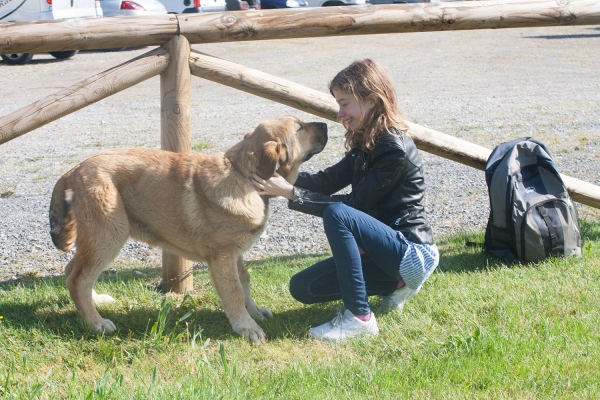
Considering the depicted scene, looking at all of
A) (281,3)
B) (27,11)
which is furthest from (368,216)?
(281,3)

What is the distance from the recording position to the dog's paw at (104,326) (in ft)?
13.4

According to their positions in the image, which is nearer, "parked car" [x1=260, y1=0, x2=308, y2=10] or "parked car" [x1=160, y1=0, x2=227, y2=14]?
"parked car" [x1=160, y1=0, x2=227, y2=14]

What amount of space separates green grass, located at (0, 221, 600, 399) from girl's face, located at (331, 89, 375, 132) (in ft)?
4.16

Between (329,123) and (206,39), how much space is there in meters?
6.06

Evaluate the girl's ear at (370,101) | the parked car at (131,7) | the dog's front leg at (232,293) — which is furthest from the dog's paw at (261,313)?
the parked car at (131,7)

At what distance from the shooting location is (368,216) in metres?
4.03

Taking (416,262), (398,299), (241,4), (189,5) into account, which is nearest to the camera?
(416,262)

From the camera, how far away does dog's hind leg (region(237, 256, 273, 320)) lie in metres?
4.46

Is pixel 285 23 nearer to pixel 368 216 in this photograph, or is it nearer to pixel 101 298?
pixel 368 216

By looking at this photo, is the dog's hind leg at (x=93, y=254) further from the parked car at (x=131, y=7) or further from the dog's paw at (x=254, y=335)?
the parked car at (x=131, y=7)

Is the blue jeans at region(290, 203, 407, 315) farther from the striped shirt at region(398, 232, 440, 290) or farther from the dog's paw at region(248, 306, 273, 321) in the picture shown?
the dog's paw at region(248, 306, 273, 321)

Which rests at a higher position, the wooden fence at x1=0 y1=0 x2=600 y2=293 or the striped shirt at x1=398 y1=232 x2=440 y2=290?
the wooden fence at x1=0 y1=0 x2=600 y2=293

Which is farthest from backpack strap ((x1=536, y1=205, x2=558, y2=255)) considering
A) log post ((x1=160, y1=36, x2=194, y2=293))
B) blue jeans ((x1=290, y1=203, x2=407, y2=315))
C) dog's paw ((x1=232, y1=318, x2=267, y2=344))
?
log post ((x1=160, y1=36, x2=194, y2=293))

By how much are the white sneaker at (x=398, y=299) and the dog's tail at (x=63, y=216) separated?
6.76ft
